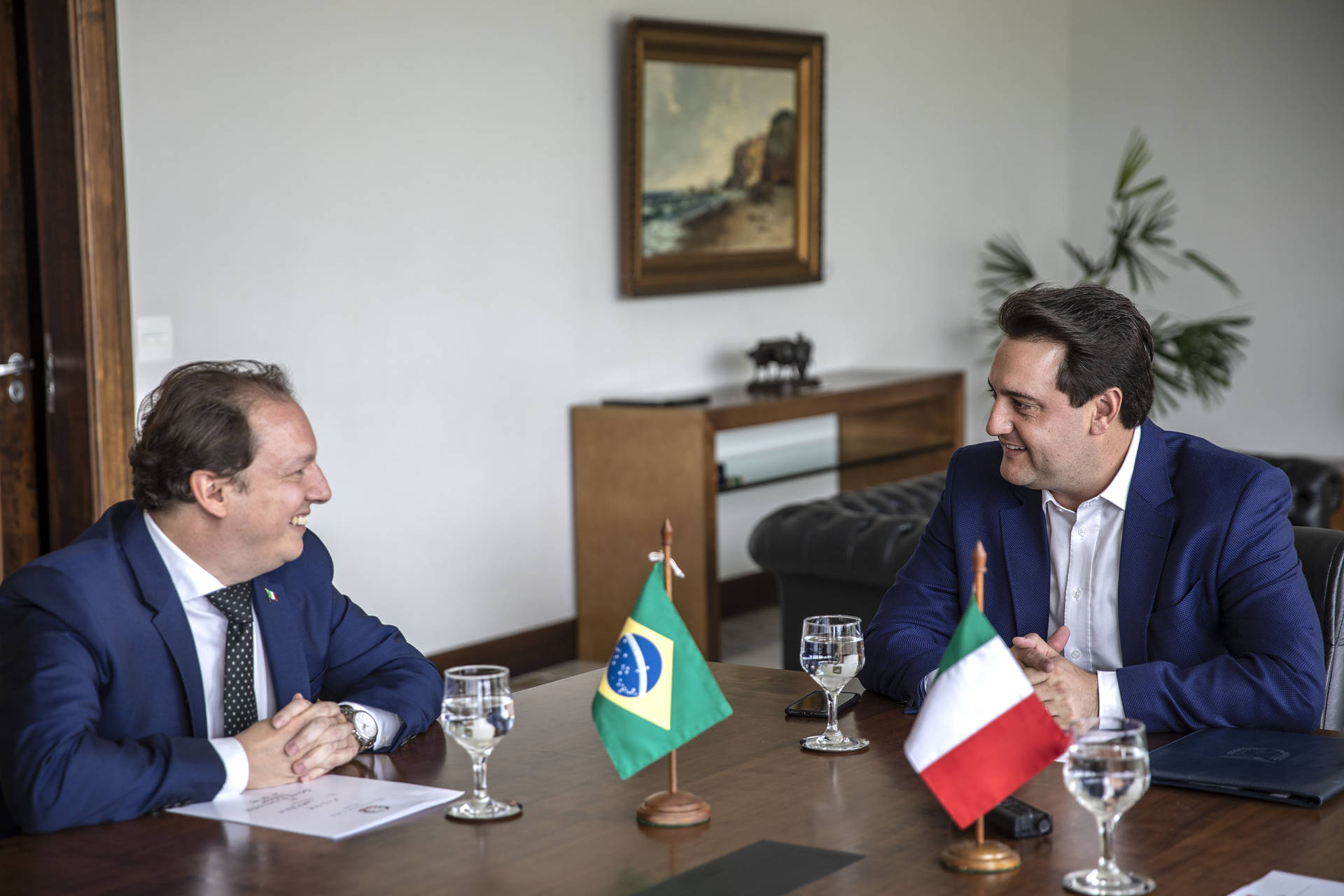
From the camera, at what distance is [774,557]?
199 inches

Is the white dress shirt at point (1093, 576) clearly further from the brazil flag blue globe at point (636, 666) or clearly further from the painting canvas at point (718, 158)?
the painting canvas at point (718, 158)

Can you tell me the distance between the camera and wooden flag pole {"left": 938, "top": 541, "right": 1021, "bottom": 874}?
1680 millimetres

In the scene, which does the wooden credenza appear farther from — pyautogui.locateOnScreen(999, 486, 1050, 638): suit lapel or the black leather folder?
the black leather folder

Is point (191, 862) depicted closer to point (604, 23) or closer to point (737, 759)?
point (737, 759)

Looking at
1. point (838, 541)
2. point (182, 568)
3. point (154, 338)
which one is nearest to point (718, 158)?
point (838, 541)

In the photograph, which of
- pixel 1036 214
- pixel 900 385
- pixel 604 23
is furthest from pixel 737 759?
pixel 1036 214

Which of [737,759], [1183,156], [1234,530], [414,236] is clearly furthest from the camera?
[1183,156]

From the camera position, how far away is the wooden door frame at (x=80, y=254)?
4617 millimetres

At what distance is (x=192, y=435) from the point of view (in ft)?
7.55

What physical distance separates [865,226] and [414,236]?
305 cm

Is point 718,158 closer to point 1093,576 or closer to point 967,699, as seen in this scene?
point 1093,576

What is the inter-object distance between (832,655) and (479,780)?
0.55 m

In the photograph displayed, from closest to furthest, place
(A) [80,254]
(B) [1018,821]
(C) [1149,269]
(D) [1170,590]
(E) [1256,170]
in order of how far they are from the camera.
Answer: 1. (B) [1018,821]
2. (D) [1170,590]
3. (A) [80,254]
4. (E) [1256,170]
5. (C) [1149,269]

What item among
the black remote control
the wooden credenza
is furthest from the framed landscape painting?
the black remote control
